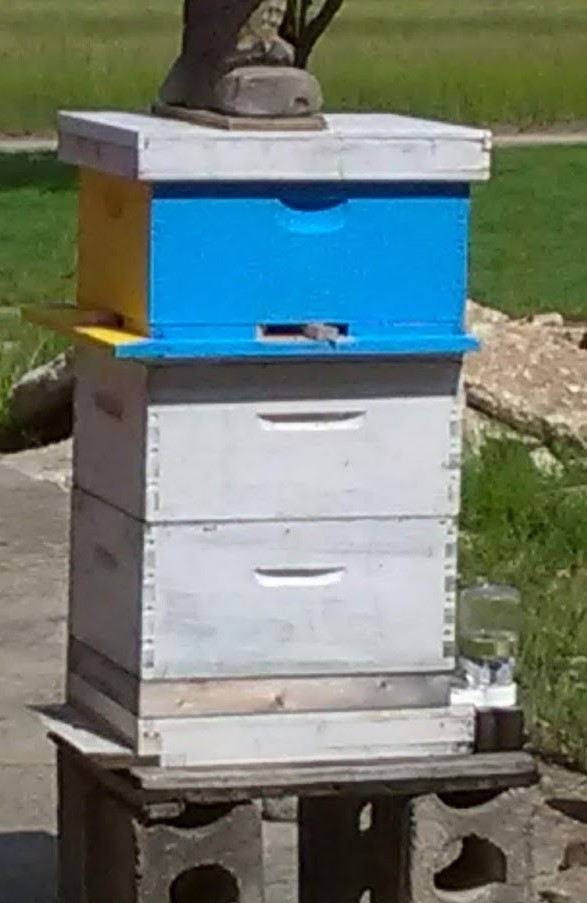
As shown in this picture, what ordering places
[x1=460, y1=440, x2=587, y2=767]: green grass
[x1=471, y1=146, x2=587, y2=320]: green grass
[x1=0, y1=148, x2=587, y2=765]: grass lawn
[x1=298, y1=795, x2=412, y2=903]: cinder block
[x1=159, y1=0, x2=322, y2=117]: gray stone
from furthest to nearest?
[x1=471, y1=146, x2=587, y2=320]: green grass → [x1=0, y1=148, x2=587, y2=765]: grass lawn → [x1=460, y1=440, x2=587, y2=767]: green grass → [x1=298, y1=795, x2=412, y2=903]: cinder block → [x1=159, y1=0, x2=322, y2=117]: gray stone

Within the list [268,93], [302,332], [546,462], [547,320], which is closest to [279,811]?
[302,332]

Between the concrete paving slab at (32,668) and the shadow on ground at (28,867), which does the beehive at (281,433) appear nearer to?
the shadow on ground at (28,867)

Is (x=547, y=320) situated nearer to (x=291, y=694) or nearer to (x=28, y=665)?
(x=28, y=665)

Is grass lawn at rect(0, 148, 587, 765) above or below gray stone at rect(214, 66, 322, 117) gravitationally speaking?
below

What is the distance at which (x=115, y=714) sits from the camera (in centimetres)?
496

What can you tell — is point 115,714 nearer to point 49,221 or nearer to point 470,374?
point 470,374

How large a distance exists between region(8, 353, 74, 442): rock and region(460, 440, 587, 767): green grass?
1.77m

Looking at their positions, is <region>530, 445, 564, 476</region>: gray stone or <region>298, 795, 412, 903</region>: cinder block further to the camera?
<region>530, 445, 564, 476</region>: gray stone

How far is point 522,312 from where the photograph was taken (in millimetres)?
13789

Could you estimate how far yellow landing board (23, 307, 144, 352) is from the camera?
4.77m

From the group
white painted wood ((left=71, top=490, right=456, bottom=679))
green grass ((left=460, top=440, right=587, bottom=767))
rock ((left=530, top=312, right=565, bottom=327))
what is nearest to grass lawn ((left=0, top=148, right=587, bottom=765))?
green grass ((left=460, top=440, right=587, bottom=767))

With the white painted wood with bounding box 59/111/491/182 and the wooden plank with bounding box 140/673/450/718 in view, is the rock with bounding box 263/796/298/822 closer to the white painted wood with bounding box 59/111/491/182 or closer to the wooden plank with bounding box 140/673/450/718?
the wooden plank with bounding box 140/673/450/718

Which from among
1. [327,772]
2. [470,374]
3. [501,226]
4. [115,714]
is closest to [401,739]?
[327,772]

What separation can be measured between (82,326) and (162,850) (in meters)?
0.93
